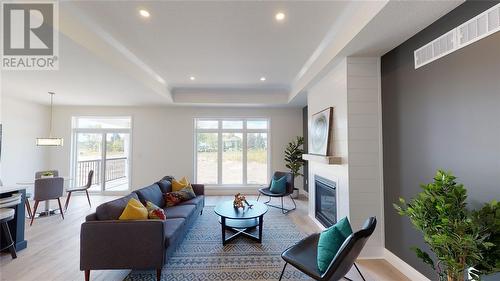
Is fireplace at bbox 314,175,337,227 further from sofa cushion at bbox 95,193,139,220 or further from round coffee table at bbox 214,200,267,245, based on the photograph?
sofa cushion at bbox 95,193,139,220

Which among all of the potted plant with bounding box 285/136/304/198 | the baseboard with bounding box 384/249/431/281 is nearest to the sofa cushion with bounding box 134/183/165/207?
the baseboard with bounding box 384/249/431/281

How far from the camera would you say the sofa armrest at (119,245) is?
207 centimetres

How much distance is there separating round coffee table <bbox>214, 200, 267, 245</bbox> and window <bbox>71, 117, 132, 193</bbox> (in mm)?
4335

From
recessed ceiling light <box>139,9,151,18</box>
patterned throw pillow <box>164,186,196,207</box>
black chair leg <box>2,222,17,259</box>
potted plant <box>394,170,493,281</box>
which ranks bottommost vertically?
black chair leg <box>2,222,17,259</box>

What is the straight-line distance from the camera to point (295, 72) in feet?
13.9

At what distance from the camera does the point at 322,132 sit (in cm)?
345

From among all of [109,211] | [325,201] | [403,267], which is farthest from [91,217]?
[403,267]

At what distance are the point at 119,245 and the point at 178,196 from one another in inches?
63.5

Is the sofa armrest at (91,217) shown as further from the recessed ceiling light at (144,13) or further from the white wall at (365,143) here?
the white wall at (365,143)

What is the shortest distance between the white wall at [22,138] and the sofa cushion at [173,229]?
5012 millimetres

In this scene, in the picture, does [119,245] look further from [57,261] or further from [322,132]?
[322,132]

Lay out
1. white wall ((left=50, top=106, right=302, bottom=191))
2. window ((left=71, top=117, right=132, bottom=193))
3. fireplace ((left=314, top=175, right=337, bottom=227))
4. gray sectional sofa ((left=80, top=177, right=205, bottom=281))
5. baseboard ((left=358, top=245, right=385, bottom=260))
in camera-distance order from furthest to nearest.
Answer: window ((left=71, top=117, right=132, bottom=193)) < white wall ((left=50, top=106, right=302, bottom=191)) < fireplace ((left=314, top=175, right=337, bottom=227)) < baseboard ((left=358, top=245, right=385, bottom=260)) < gray sectional sofa ((left=80, top=177, right=205, bottom=281))

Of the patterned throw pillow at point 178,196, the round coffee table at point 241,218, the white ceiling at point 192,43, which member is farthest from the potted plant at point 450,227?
the patterned throw pillow at point 178,196

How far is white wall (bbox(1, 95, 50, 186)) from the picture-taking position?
482 cm
